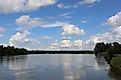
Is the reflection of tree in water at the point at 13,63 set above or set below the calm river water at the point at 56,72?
above

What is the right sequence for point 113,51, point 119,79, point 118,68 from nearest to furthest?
point 119,79, point 118,68, point 113,51

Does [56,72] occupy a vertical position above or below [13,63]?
below

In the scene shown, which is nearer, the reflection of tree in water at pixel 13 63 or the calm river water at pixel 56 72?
the calm river water at pixel 56 72

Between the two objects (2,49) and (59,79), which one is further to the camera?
(2,49)

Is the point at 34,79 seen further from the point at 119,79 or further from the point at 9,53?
the point at 9,53

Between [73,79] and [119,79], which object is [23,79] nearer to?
[73,79]

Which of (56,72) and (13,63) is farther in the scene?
(13,63)

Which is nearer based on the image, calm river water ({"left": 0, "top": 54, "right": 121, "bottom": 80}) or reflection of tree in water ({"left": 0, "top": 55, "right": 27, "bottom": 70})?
calm river water ({"left": 0, "top": 54, "right": 121, "bottom": 80})

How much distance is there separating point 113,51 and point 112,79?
32.8m

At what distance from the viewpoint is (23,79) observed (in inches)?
1570

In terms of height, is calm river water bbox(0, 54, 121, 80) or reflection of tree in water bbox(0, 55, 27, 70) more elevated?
reflection of tree in water bbox(0, 55, 27, 70)

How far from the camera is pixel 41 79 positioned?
132 ft

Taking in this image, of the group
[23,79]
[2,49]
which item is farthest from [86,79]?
[2,49]

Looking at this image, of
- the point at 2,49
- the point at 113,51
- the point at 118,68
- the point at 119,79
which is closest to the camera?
the point at 119,79
